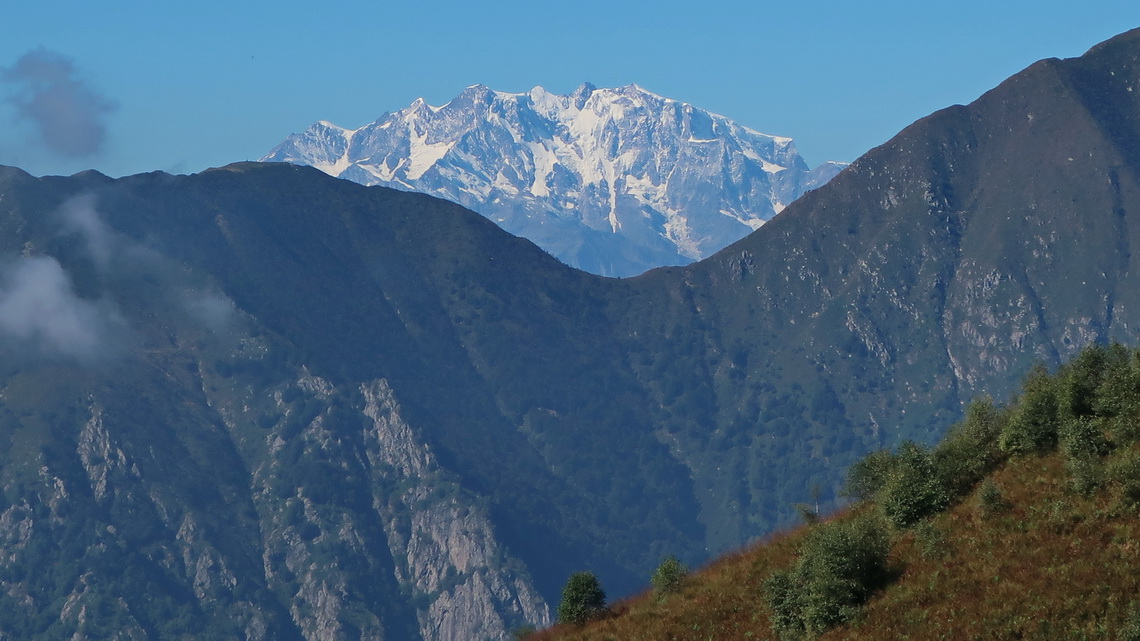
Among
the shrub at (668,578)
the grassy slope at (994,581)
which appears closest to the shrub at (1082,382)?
the grassy slope at (994,581)

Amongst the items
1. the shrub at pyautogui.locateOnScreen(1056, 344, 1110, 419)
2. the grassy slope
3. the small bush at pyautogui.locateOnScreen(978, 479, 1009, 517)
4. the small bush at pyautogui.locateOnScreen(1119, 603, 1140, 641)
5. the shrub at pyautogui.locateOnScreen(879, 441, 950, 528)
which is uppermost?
the shrub at pyautogui.locateOnScreen(1056, 344, 1110, 419)

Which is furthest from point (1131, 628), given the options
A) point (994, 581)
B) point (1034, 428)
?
point (1034, 428)

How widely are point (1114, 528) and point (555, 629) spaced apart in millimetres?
29107

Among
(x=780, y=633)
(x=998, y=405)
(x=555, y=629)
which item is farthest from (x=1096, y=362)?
(x=555, y=629)

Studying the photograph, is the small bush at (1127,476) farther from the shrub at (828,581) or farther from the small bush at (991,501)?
the shrub at (828,581)

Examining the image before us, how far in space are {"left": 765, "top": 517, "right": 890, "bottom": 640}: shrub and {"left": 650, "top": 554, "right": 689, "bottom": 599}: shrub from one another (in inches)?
329

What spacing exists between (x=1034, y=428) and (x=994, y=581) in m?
11.9

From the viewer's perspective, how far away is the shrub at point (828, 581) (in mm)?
56125

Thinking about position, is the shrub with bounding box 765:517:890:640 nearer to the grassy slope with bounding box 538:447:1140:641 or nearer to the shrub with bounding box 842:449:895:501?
the grassy slope with bounding box 538:447:1140:641

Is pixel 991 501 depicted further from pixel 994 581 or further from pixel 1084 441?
pixel 994 581

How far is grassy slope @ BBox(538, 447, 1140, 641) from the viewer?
50.7m

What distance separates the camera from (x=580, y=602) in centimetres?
6975

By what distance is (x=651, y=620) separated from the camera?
6362 centimetres

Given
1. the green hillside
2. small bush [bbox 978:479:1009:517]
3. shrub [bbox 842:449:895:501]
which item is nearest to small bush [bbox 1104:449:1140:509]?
the green hillside
